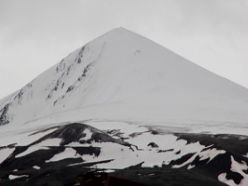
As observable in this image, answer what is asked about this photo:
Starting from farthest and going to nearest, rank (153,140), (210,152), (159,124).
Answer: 1. (159,124)
2. (153,140)
3. (210,152)

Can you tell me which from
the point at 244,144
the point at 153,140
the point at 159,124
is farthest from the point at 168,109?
the point at 244,144

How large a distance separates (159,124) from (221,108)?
117 feet

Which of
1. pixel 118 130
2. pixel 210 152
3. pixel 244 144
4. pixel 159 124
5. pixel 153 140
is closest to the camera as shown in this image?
pixel 210 152

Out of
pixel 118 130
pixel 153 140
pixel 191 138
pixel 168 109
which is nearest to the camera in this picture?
pixel 191 138

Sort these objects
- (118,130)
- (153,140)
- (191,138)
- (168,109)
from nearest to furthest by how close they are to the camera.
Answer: (191,138) → (153,140) → (118,130) → (168,109)

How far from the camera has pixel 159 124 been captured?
6634 inches

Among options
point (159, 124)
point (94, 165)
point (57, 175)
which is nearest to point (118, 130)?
point (159, 124)

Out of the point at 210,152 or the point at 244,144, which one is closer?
the point at 210,152

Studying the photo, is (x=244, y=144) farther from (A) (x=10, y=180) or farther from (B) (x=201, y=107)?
(B) (x=201, y=107)

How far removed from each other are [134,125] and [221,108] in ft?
153

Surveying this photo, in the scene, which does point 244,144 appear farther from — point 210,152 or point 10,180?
point 10,180

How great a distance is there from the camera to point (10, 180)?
102938mm

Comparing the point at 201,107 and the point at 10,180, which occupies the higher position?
the point at 201,107

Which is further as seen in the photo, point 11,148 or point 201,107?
point 201,107
